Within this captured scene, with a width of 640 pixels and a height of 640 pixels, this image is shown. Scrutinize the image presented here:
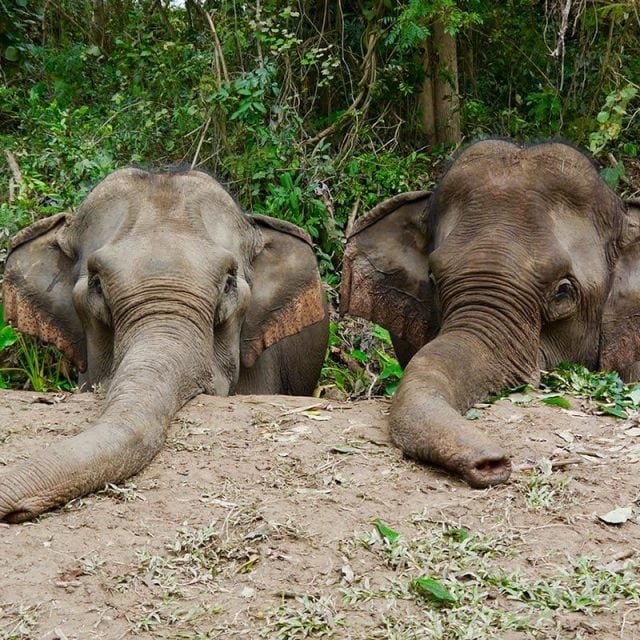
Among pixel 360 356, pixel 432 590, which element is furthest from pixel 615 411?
pixel 360 356

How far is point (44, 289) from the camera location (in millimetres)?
6492

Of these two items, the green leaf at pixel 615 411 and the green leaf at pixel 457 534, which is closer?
the green leaf at pixel 457 534

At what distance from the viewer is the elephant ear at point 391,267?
659 cm

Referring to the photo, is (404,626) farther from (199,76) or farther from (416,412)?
(199,76)

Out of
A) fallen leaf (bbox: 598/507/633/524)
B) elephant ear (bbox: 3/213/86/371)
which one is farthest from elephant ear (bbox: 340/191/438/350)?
fallen leaf (bbox: 598/507/633/524)

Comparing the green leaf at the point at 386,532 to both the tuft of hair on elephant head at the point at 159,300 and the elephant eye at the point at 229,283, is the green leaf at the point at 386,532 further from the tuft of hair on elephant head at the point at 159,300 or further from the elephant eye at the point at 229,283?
the elephant eye at the point at 229,283

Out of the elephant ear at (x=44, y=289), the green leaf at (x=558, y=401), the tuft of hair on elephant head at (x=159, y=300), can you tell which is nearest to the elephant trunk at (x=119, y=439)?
the tuft of hair on elephant head at (x=159, y=300)

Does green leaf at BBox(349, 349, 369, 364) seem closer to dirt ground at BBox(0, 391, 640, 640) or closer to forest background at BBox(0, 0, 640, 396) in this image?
forest background at BBox(0, 0, 640, 396)

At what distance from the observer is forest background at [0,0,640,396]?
820 cm

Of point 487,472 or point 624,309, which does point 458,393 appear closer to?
point 487,472

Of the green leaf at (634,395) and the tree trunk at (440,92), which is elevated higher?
the tree trunk at (440,92)

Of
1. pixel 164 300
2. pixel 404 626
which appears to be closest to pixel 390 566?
pixel 404 626

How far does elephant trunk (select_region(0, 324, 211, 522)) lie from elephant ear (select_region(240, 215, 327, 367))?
135 centimetres

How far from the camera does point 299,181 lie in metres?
8.70
